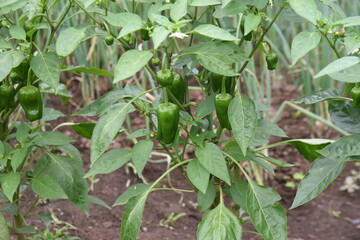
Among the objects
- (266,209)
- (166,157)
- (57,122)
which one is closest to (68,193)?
(266,209)

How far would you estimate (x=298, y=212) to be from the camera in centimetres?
272

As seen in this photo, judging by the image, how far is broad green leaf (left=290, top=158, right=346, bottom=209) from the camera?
1.50 metres

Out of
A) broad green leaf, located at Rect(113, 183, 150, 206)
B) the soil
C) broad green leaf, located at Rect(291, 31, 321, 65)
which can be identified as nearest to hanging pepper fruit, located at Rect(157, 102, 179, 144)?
broad green leaf, located at Rect(113, 183, 150, 206)

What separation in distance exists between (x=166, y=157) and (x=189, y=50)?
1.59 meters

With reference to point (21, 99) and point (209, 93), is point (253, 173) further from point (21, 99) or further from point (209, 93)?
point (21, 99)

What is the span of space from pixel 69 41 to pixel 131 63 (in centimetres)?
22

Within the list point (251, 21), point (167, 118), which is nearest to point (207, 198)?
point (167, 118)

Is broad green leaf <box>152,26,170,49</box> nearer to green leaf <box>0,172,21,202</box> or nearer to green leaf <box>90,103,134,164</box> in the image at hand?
green leaf <box>90,103,134,164</box>

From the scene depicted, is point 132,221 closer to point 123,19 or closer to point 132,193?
point 132,193

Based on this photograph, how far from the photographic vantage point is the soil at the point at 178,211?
2.44 m

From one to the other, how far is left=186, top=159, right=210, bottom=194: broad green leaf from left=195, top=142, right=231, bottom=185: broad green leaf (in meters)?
0.03

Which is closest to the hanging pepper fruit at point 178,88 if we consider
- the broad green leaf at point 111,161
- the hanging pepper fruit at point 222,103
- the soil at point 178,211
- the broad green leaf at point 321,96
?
the hanging pepper fruit at point 222,103

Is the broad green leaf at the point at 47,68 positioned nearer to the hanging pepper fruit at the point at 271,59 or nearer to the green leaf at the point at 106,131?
the green leaf at the point at 106,131

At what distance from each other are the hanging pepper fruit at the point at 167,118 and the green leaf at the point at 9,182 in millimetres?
454
